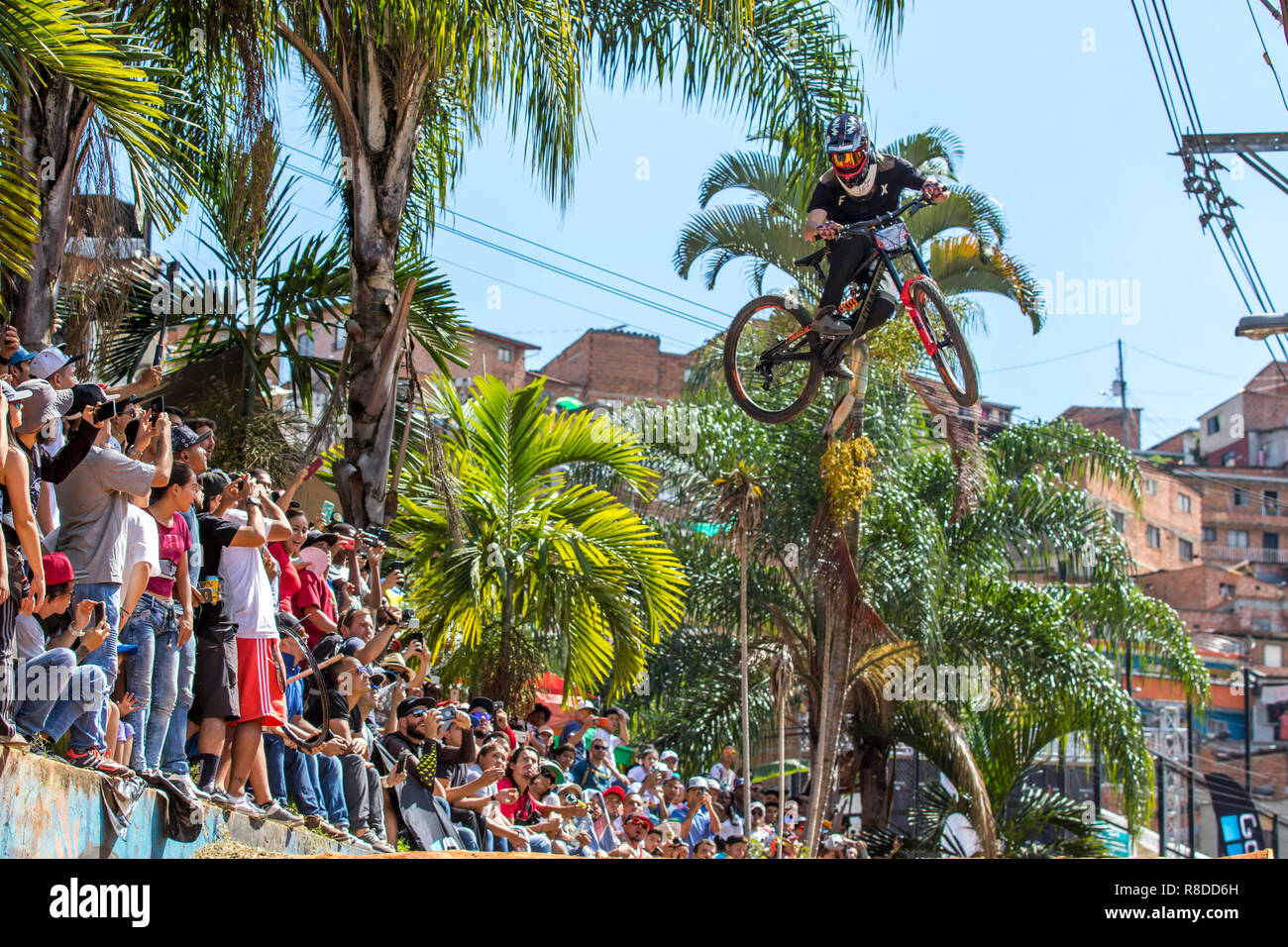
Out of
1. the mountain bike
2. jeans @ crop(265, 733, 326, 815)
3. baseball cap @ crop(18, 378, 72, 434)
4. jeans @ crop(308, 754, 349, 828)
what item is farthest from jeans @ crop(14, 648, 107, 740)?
the mountain bike

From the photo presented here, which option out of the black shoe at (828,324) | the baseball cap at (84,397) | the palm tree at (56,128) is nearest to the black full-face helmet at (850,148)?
the black shoe at (828,324)

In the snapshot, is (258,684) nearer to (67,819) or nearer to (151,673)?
(151,673)

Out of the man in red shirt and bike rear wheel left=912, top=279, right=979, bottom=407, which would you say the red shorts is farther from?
bike rear wheel left=912, top=279, right=979, bottom=407

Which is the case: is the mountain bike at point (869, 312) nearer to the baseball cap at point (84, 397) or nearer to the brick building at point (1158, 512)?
the baseball cap at point (84, 397)

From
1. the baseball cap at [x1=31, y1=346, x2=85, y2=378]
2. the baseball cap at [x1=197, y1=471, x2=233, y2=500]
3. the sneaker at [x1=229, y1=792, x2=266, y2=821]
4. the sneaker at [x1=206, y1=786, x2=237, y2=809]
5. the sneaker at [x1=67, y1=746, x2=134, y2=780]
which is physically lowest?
the sneaker at [x1=229, y1=792, x2=266, y2=821]

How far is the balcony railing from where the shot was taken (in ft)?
200

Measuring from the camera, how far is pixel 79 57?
275 inches

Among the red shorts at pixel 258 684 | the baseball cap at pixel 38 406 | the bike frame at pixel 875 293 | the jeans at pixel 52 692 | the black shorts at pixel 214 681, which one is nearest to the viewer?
the jeans at pixel 52 692

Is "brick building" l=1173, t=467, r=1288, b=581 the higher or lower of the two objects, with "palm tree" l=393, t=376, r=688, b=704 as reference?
higher

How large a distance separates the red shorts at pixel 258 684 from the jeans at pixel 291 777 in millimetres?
433

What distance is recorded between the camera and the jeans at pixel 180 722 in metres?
7.41

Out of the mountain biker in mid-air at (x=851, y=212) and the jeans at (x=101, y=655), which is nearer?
the jeans at (x=101, y=655)

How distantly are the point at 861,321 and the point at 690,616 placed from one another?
10.5m
